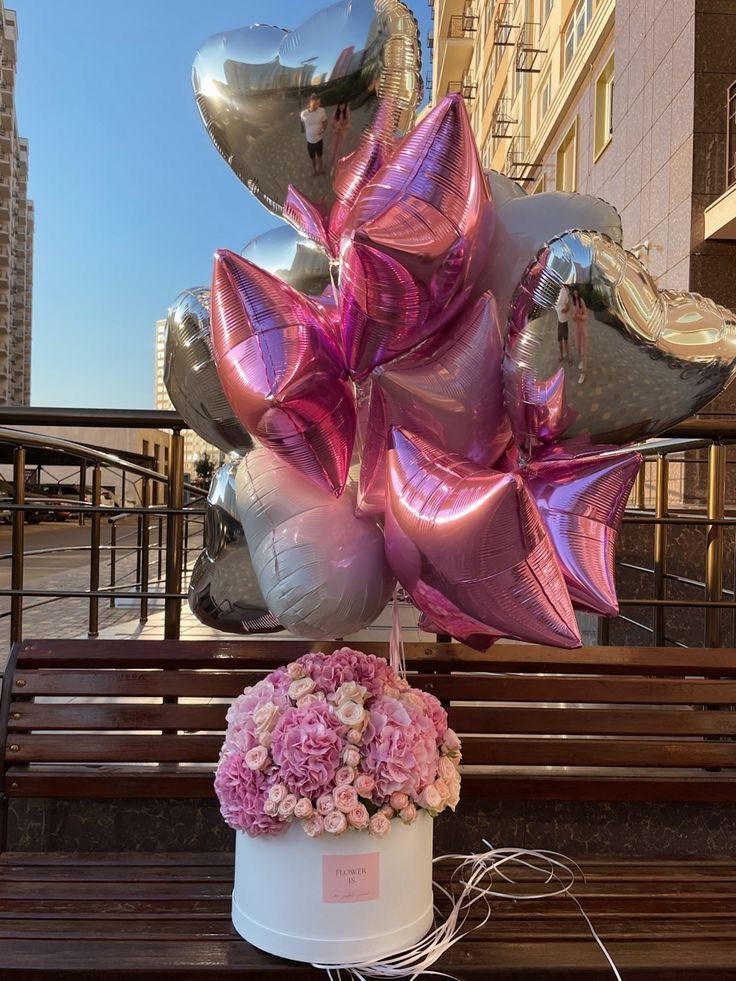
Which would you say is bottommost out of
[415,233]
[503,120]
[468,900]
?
[468,900]

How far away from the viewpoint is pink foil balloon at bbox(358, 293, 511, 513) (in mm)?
1015

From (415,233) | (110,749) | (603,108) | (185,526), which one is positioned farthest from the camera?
(603,108)

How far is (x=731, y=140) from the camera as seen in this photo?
19.2 ft

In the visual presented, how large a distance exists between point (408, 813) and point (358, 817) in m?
0.08

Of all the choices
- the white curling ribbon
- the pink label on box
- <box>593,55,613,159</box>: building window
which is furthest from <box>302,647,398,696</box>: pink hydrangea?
<box>593,55,613,159</box>: building window

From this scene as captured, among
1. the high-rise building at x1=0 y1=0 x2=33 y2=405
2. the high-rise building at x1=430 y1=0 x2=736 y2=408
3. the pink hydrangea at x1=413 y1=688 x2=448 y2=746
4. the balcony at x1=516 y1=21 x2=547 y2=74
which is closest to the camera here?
the pink hydrangea at x1=413 y1=688 x2=448 y2=746

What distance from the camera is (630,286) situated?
35.4 inches

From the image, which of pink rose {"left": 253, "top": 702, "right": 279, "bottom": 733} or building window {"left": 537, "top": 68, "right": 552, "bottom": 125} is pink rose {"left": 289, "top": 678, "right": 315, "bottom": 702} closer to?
pink rose {"left": 253, "top": 702, "right": 279, "bottom": 733}

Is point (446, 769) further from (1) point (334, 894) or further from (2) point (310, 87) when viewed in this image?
(2) point (310, 87)

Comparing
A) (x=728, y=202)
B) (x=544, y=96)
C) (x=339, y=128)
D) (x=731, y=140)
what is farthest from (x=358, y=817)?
(x=544, y=96)

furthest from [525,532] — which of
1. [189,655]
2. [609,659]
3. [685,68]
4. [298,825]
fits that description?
[685,68]

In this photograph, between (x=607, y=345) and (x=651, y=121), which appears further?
(x=651, y=121)

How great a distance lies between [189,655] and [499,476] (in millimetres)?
923

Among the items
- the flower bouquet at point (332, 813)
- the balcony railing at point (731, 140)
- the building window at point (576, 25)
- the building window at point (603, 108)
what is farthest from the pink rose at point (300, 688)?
the building window at point (576, 25)
